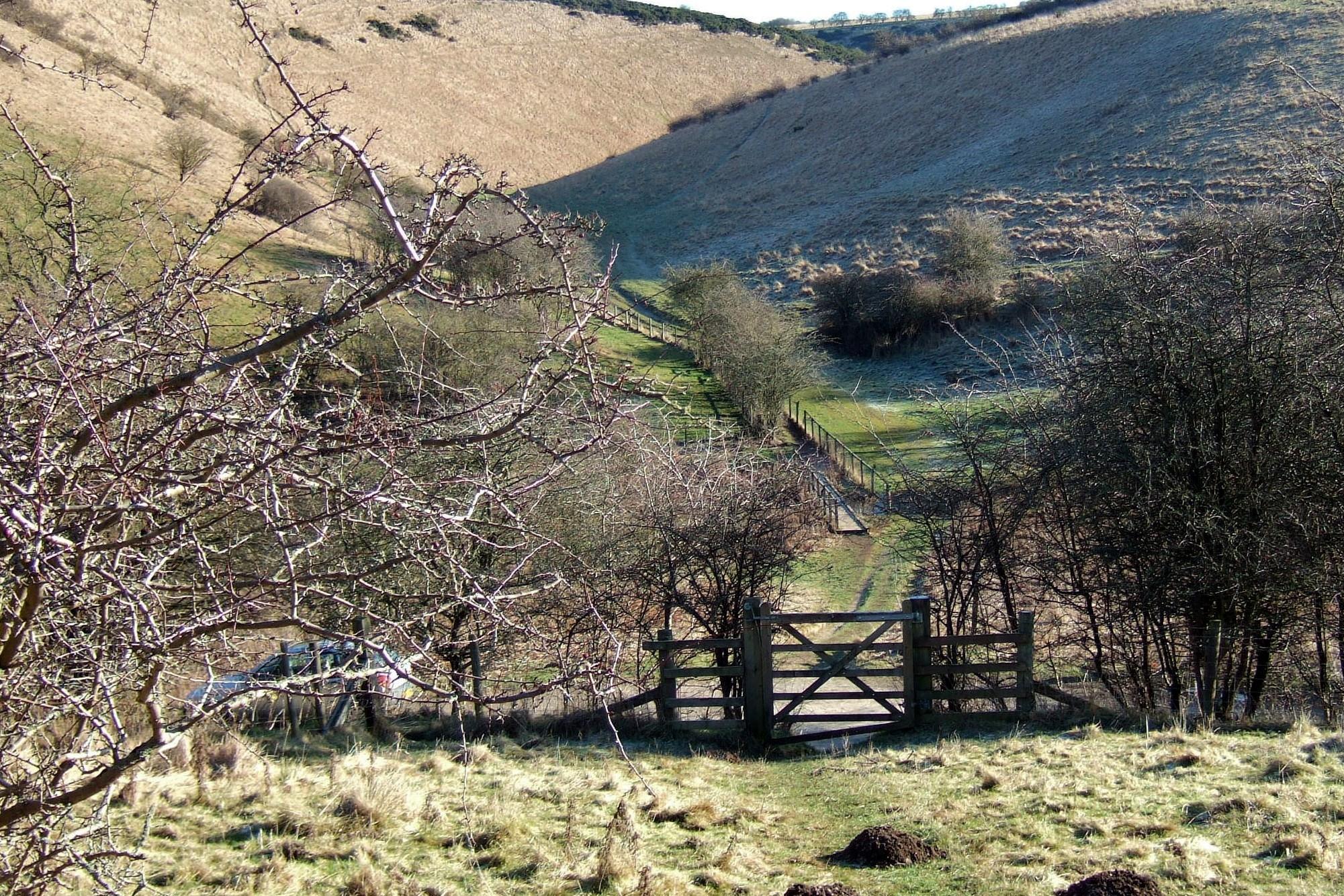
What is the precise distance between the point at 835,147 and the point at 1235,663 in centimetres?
6271

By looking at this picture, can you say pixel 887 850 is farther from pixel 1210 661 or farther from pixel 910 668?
pixel 1210 661

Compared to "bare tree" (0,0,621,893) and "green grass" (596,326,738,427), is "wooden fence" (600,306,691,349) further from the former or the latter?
"bare tree" (0,0,621,893)

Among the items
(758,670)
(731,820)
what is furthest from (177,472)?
(758,670)

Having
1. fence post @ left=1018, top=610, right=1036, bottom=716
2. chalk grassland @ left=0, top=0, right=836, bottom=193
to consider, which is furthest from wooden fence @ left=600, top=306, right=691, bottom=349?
fence post @ left=1018, top=610, right=1036, bottom=716

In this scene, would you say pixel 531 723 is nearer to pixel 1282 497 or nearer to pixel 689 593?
pixel 689 593

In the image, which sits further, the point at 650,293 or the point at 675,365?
the point at 650,293

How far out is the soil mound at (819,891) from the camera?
4617mm

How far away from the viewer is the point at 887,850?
579 cm

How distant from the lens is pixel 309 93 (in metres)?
3.38

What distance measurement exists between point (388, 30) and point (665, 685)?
275 feet

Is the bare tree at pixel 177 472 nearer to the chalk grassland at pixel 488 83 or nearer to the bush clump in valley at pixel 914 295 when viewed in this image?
the chalk grassland at pixel 488 83

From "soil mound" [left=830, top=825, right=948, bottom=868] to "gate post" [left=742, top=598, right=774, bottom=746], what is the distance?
410 centimetres

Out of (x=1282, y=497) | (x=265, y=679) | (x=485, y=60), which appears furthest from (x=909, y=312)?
(x=485, y=60)

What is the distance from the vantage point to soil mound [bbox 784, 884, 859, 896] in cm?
462
